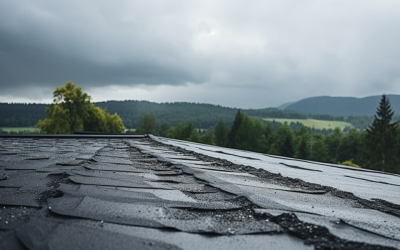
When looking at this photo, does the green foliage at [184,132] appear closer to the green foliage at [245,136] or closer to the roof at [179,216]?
the green foliage at [245,136]

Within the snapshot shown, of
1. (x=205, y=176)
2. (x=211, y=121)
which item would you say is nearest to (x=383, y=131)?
(x=205, y=176)

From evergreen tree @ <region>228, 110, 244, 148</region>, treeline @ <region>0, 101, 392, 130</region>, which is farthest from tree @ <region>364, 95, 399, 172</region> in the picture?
treeline @ <region>0, 101, 392, 130</region>

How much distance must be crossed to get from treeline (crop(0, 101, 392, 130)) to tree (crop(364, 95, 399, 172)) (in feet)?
235

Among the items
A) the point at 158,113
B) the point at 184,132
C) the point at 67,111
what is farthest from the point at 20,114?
the point at 67,111

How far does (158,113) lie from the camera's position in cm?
14600

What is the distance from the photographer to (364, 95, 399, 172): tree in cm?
3559

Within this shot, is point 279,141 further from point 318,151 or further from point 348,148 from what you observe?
point 348,148

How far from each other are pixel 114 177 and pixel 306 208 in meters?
1.29

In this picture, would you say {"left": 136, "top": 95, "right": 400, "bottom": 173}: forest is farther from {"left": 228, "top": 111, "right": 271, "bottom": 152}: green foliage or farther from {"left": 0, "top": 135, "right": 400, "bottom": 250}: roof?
{"left": 0, "top": 135, "right": 400, "bottom": 250}: roof

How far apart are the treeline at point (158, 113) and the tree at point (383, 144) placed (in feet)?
235

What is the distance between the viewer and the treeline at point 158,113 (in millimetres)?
94625

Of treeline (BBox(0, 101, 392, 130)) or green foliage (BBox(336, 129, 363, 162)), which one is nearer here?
green foliage (BBox(336, 129, 363, 162))

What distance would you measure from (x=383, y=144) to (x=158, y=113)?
118 m

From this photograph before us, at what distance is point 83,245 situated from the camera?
0.91 m
